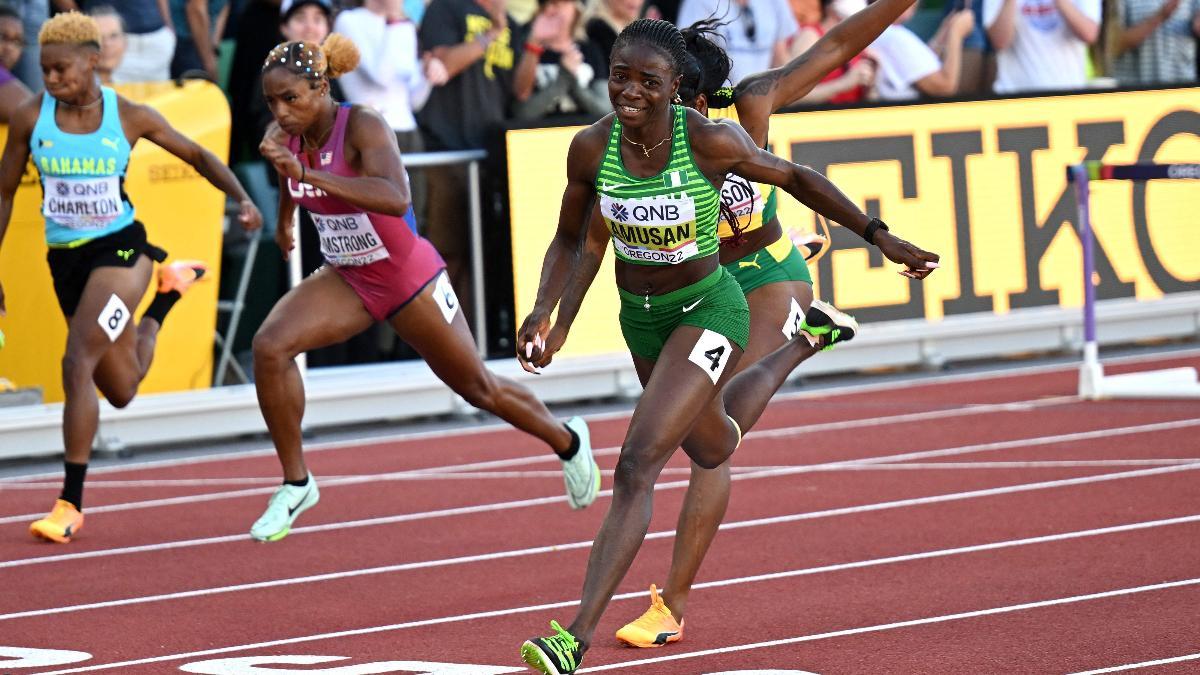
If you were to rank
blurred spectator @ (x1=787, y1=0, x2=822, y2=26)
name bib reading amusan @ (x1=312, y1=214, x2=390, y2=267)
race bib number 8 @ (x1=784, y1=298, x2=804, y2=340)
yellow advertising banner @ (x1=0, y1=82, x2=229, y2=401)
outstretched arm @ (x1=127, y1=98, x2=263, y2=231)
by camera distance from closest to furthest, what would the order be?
race bib number 8 @ (x1=784, y1=298, x2=804, y2=340)
name bib reading amusan @ (x1=312, y1=214, x2=390, y2=267)
outstretched arm @ (x1=127, y1=98, x2=263, y2=231)
yellow advertising banner @ (x1=0, y1=82, x2=229, y2=401)
blurred spectator @ (x1=787, y1=0, x2=822, y2=26)

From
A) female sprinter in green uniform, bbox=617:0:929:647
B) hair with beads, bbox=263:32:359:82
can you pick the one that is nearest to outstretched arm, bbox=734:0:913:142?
female sprinter in green uniform, bbox=617:0:929:647

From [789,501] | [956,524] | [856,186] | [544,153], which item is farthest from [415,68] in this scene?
[956,524]

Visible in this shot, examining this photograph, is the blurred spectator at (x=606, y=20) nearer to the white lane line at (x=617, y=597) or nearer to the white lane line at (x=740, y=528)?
the white lane line at (x=740, y=528)

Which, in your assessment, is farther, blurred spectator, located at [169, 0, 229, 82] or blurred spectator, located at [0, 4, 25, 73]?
blurred spectator, located at [169, 0, 229, 82]

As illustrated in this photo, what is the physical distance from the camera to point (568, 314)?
6.43 m

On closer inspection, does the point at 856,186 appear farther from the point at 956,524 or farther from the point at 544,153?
→ the point at 956,524

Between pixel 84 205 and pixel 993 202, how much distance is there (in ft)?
24.0

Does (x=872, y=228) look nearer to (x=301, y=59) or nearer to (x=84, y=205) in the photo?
(x=301, y=59)

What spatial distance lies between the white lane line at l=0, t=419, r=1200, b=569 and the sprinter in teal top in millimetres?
1487

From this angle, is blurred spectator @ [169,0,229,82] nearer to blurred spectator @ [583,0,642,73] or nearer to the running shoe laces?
blurred spectator @ [583,0,642,73]

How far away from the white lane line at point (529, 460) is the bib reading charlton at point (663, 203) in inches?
188

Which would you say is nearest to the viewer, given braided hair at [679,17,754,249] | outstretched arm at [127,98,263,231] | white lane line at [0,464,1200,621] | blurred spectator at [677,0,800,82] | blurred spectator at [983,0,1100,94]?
braided hair at [679,17,754,249]

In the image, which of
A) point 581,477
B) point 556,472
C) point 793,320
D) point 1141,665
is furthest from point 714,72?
point 556,472

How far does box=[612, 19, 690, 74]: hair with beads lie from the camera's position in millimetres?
6016
